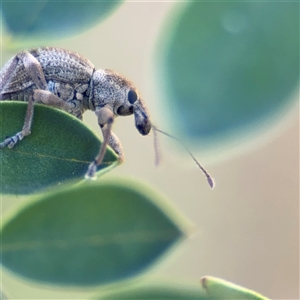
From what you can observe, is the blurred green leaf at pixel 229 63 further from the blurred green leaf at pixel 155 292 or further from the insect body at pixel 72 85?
the blurred green leaf at pixel 155 292

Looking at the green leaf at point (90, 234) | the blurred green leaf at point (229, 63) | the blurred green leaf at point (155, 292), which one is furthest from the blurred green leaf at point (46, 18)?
the blurred green leaf at point (155, 292)

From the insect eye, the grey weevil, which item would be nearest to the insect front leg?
the grey weevil

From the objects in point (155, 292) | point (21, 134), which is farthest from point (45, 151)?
point (155, 292)

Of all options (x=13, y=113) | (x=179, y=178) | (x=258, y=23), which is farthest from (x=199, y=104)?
(x=179, y=178)

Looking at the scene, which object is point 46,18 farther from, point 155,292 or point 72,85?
point 155,292

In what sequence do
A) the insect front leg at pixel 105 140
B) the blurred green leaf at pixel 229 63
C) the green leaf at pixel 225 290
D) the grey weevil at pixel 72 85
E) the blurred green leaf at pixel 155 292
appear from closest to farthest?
the green leaf at pixel 225 290
the insect front leg at pixel 105 140
the blurred green leaf at pixel 155 292
the blurred green leaf at pixel 229 63
the grey weevil at pixel 72 85

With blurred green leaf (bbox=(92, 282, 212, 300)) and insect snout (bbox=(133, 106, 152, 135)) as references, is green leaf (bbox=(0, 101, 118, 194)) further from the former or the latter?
insect snout (bbox=(133, 106, 152, 135))
